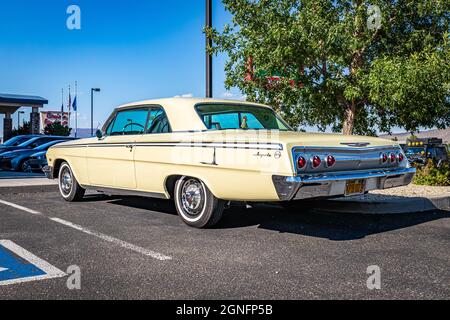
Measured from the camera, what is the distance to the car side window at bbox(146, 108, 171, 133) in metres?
5.91

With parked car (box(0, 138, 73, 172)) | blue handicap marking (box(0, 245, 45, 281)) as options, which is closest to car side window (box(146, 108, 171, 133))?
blue handicap marking (box(0, 245, 45, 281))

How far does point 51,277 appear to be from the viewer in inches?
140

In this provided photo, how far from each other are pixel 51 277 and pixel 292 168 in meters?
2.31

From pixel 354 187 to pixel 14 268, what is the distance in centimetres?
338

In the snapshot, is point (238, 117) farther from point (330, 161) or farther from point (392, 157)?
point (392, 157)

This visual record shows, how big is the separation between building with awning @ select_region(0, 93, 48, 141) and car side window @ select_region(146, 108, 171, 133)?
3083 centimetres

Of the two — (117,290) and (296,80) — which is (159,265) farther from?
(296,80)

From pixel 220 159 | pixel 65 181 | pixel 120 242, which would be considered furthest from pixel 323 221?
pixel 65 181

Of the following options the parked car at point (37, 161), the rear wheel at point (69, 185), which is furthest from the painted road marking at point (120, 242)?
the parked car at point (37, 161)

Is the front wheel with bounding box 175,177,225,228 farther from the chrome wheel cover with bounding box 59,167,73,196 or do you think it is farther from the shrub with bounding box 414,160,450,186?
the shrub with bounding box 414,160,450,186

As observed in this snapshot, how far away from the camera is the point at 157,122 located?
6051 mm

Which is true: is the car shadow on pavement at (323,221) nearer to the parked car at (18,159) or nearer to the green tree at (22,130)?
the parked car at (18,159)

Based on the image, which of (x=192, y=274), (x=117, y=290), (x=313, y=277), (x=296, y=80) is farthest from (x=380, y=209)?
(x=296, y=80)
